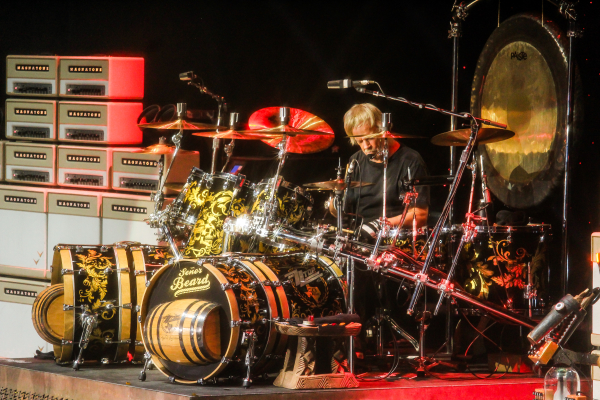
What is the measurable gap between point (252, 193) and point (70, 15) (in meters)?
3.14

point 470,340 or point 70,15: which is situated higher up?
point 70,15

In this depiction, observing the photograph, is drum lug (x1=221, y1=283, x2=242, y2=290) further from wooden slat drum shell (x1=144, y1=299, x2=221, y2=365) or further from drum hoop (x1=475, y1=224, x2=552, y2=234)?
drum hoop (x1=475, y1=224, x2=552, y2=234)

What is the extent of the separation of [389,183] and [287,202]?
2.16 ft

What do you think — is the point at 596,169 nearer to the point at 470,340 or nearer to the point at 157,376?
the point at 470,340

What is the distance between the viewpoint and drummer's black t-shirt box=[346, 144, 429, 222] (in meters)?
5.20

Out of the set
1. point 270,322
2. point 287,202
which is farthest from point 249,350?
point 287,202

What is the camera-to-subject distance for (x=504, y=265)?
4727mm

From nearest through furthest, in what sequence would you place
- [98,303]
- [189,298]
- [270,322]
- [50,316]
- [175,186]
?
[270,322] < [189,298] < [98,303] < [50,316] < [175,186]

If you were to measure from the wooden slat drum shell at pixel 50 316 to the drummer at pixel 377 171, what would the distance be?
6.42ft

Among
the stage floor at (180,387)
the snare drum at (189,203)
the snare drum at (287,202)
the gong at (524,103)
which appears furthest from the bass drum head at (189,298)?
the gong at (524,103)

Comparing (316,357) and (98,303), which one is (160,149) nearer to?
(98,303)

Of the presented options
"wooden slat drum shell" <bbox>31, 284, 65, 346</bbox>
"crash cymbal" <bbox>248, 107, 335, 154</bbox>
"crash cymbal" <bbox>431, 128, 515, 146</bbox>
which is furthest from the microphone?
"wooden slat drum shell" <bbox>31, 284, 65, 346</bbox>

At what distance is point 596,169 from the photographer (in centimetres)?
476

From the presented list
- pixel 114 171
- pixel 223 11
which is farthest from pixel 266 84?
pixel 114 171
